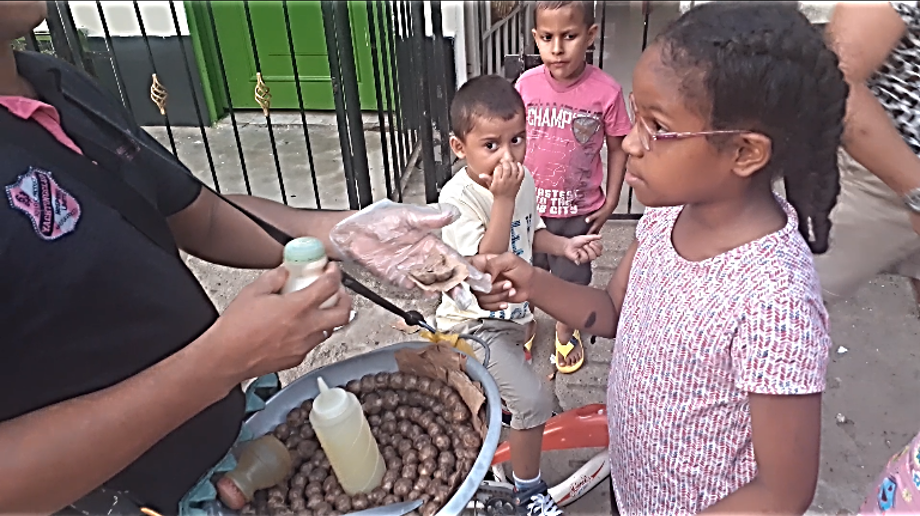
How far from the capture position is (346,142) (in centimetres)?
338

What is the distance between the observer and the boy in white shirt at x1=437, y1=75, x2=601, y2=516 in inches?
74.0

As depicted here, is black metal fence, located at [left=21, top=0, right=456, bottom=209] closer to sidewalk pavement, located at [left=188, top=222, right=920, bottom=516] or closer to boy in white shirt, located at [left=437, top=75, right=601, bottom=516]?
sidewalk pavement, located at [left=188, top=222, right=920, bottom=516]

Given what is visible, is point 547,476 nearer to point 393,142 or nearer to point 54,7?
point 393,142

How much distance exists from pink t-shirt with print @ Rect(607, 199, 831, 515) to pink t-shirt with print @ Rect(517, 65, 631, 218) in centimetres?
115

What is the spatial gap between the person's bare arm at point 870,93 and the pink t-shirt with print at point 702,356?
579mm

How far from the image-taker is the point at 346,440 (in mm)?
1119

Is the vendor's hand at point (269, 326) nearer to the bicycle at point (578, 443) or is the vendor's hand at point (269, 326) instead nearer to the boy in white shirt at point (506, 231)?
the boy in white shirt at point (506, 231)

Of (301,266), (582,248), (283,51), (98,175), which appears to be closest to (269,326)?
(301,266)

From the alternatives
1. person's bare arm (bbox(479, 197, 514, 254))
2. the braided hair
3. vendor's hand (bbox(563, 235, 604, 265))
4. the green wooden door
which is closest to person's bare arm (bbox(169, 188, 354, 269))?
person's bare arm (bbox(479, 197, 514, 254))

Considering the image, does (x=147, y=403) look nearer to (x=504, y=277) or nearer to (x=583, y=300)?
(x=504, y=277)

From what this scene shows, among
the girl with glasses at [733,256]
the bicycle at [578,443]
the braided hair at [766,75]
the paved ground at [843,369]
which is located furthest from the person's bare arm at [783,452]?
the paved ground at [843,369]

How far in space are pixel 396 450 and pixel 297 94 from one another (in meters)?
3.29

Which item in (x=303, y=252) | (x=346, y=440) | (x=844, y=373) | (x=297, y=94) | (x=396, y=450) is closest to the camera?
(x=303, y=252)

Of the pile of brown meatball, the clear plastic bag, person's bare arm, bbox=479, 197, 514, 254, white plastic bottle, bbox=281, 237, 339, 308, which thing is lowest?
the pile of brown meatball
